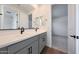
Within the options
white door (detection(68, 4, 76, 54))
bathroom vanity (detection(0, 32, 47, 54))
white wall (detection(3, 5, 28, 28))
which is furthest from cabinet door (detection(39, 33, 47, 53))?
white door (detection(68, 4, 76, 54))

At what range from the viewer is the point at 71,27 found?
5.26ft

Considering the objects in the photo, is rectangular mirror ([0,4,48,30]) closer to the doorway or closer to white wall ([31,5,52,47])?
white wall ([31,5,52,47])

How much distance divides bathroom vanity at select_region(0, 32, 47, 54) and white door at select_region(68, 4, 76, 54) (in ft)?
1.28

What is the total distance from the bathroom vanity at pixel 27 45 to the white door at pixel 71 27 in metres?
0.39

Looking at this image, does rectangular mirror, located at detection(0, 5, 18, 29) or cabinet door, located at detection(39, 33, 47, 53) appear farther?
cabinet door, located at detection(39, 33, 47, 53)

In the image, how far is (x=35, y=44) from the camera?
1.85 m

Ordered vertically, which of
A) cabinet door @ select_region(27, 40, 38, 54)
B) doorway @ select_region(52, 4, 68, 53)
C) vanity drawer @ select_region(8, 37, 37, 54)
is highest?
doorway @ select_region(52, 4, 68, 53)

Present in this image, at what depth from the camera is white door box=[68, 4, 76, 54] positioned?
153cm

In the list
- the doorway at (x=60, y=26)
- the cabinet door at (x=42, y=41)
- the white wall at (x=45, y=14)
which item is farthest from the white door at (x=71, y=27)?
the cabinet door at (x=42, y=41)

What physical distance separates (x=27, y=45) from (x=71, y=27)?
2.05 feet

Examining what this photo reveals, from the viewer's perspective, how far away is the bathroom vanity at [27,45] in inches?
46.3

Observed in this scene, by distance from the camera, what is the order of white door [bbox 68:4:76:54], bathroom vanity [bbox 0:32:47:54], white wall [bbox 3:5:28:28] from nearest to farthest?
bathroom vanity [bbox 0:32:47:54]
white door [bbox 68:4:76:54]
white wall [bbox 3:5:28:28]
